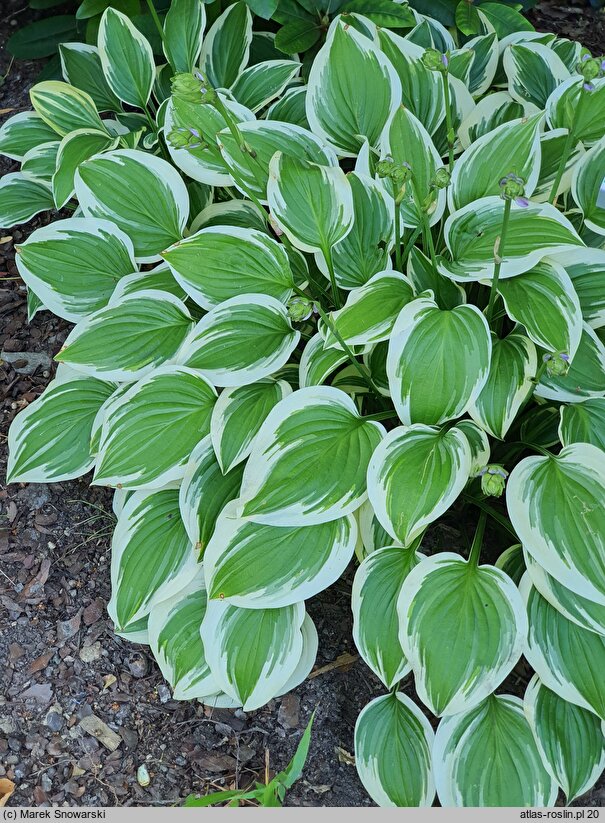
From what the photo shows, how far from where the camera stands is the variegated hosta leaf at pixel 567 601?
1202 mm

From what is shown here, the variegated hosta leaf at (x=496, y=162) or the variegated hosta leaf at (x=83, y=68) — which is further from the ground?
the variegated hosta leaf at (x=83, y=68)

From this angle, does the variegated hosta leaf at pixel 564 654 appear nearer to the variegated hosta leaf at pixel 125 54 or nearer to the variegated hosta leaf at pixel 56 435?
the variegated hosta leaf at pixel 56 435

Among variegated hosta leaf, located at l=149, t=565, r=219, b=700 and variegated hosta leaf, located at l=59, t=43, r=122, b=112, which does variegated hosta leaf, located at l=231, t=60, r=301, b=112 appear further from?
variegated hosta leaf, located at l=149, t=565, r=219, b=700

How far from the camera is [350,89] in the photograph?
1.57 m

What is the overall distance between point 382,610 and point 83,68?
160 cm

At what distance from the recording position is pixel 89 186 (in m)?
1.56

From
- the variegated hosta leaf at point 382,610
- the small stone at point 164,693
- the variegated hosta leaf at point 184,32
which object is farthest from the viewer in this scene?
the variegated hosta leaf at point 184,32

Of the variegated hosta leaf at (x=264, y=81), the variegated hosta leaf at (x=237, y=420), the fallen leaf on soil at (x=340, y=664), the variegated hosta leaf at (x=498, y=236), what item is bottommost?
the fallen leaf on soil at (x=340, y=664)

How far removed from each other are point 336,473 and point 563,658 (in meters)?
0.51

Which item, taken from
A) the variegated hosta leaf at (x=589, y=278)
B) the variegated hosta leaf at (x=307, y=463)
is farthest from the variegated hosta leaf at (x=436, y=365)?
the variegated hosta leaf at (x=589, y=278)

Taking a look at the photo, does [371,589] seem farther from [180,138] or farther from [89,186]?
[89,186]

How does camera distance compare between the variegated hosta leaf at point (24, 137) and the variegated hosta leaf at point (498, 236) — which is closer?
the variegated hosta leaf at point (498, 236)

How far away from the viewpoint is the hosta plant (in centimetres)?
121

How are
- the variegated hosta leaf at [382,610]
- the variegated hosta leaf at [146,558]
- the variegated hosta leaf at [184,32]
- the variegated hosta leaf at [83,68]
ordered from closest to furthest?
the variegated hosta leaf at [382,610], the variegated hosta leaf at [146,558], the variegated hosta leaf at [184,32], the variegated hosta leaf at [83,68]
